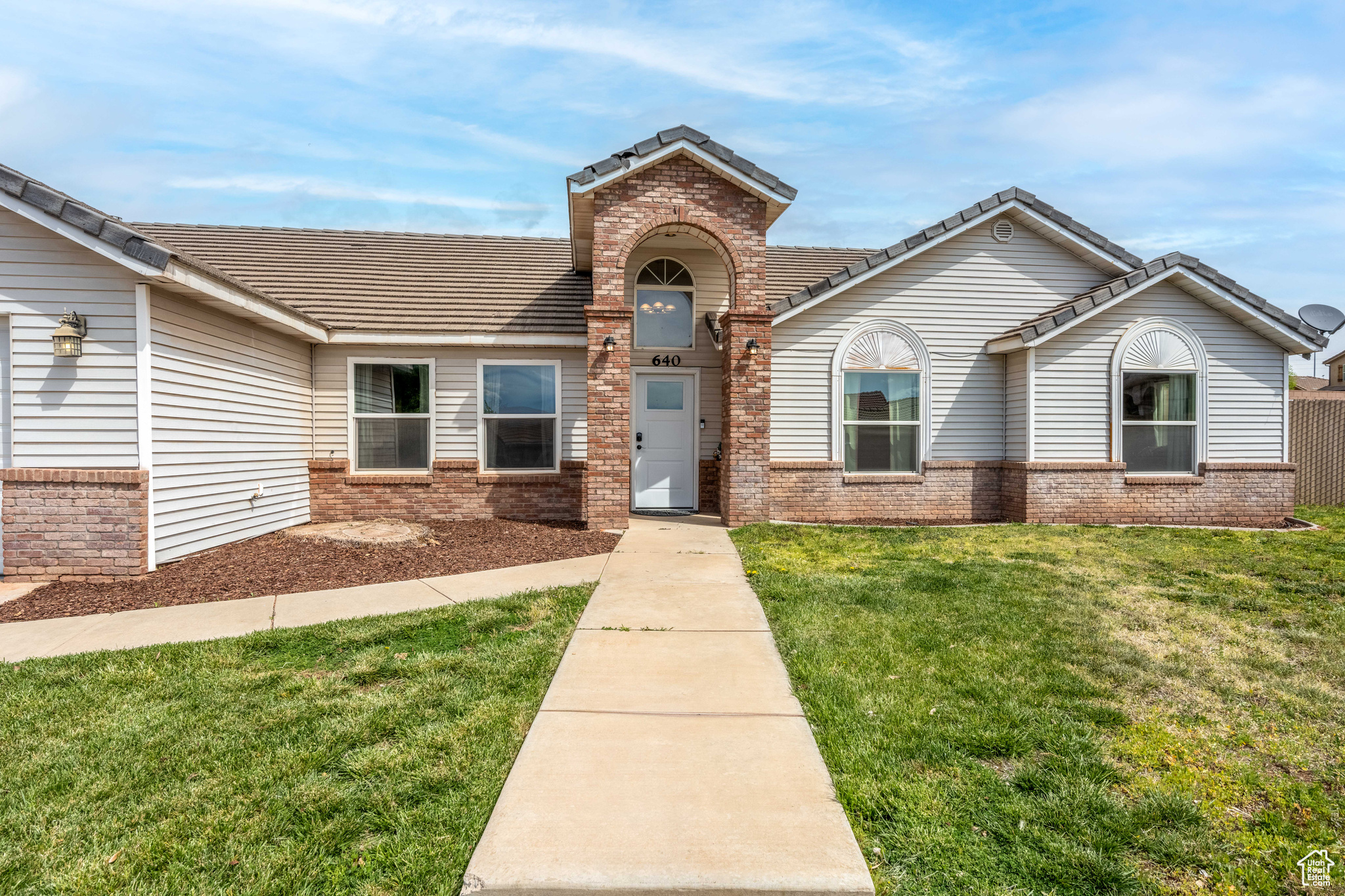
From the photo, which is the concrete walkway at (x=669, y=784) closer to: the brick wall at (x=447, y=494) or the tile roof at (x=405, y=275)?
the brick wall at (x=447, y=494)

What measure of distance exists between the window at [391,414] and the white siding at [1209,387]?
1001cm

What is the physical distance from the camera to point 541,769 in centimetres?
319

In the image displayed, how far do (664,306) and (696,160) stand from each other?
2.81m

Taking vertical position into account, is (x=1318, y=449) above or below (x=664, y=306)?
below

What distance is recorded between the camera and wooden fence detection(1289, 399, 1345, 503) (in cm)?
1327

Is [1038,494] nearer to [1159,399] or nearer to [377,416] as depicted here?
[1159,399]

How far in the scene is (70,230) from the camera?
6.73 m

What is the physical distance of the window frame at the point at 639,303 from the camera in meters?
12.2

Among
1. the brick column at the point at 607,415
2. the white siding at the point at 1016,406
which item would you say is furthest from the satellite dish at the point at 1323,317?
the brick column at the point at 607,415

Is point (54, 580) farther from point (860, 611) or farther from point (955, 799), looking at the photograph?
point (955, 799)

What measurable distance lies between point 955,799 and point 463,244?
13.8 m


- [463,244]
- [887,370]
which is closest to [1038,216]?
[887,370]

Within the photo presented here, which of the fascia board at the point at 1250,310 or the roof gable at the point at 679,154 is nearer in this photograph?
the roof gable at the point at 679,154

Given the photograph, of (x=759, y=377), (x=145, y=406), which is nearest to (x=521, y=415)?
(x=759, y=377)
